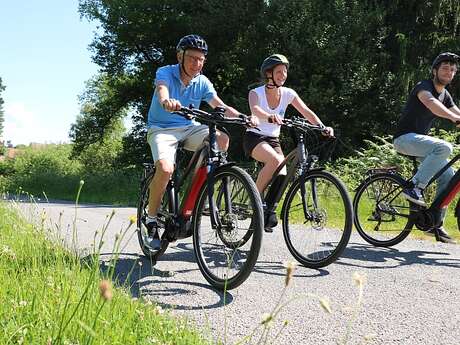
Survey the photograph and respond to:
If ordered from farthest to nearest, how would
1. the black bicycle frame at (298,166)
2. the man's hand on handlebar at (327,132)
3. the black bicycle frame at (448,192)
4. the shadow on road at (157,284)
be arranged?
the black bicycle frame at (448,192) < the man's hand on handlebar at (327,132) < the black bicycle frame at (298,166) < the shadow on road at (157,284)

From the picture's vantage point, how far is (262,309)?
3.51 meters

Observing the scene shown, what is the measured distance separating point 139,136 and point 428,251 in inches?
959

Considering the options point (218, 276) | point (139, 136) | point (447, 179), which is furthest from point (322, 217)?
point (139, 136)

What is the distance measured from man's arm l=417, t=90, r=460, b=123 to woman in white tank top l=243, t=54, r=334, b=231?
1.37 m

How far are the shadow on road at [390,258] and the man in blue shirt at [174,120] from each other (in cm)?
186

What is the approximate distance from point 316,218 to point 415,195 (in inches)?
66.0

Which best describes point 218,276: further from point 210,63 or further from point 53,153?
point 53,153

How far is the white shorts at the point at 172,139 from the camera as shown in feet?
15.1

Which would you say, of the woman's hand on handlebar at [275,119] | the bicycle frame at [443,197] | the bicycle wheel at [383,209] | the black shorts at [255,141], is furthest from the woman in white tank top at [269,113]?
the bicycle frame at [443,197]

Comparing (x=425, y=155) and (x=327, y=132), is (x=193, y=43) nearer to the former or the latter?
(x=327, y=132)

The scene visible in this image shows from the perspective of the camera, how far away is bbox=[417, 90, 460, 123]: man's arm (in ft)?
19.1

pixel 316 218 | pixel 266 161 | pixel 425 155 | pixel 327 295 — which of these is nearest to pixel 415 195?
pixel 425 155

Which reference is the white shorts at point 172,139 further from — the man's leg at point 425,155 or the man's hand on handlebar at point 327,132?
the man's leg at point 425,155

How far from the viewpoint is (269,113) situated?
5609 millimetres
